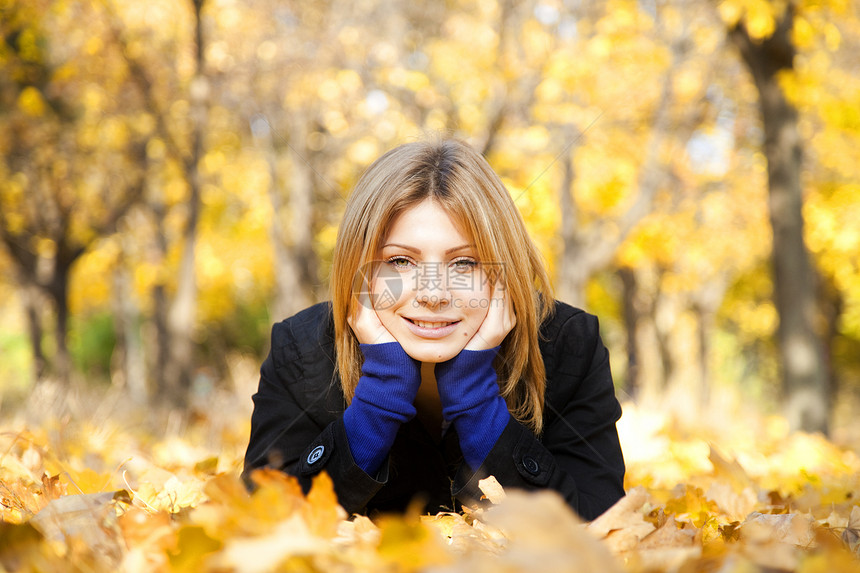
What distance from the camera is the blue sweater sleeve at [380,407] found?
165cm

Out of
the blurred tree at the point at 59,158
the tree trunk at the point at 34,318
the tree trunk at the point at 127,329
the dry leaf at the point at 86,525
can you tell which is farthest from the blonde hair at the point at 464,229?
the tree trunk at the point at 127,329

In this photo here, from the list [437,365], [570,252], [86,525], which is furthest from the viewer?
[570,252]

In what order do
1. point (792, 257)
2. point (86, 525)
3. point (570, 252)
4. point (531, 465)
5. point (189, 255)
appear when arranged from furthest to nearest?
point (570, 252) < point (189, 255) < point (792, 257) < point (531, 465) < point (86, 525)

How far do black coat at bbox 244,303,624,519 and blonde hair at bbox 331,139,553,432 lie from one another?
0.07 meters

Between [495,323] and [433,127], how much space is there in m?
5.73

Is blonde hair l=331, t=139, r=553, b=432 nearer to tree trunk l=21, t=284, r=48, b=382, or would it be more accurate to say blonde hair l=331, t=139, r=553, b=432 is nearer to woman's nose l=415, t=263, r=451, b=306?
woman's nose l=415, t=263, r=451, b=306

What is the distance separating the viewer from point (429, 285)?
1.71m

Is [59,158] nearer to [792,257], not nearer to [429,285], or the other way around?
[792,257]

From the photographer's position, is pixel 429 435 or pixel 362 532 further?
pixel 429 435

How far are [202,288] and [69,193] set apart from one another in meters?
6.76

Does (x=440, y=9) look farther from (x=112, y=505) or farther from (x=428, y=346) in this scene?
(x=112, y=505)

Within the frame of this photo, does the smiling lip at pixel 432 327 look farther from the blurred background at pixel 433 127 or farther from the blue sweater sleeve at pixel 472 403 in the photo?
the blurred background at pixel 433 127

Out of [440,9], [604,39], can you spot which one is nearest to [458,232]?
[604,39]

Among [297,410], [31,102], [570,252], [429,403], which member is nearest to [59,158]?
[31,102]
